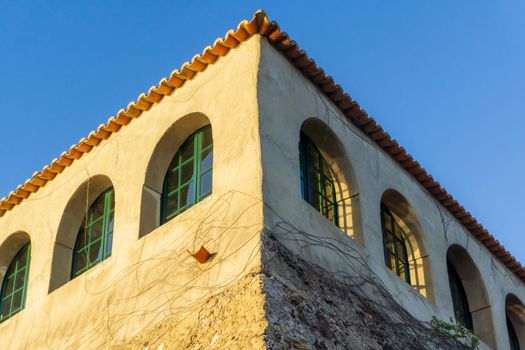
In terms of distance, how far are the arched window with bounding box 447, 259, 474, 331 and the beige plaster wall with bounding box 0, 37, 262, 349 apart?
463cm

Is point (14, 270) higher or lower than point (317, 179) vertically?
lower

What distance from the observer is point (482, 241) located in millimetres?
13789

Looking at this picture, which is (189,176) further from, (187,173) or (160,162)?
(160,162)

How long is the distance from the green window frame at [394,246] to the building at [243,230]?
3 centimetres

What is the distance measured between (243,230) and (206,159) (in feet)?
5.74

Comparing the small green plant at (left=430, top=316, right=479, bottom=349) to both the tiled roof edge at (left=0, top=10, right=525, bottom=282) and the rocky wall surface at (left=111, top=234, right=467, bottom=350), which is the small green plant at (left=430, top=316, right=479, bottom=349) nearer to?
the rocky wall surface at (left=111, top=234, right=467, bottom=350)

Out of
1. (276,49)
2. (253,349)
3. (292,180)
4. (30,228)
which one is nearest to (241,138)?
(292,180)

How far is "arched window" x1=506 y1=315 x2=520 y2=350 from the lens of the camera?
14164mm

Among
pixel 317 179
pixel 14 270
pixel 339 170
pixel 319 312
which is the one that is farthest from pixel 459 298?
pixel 14 270

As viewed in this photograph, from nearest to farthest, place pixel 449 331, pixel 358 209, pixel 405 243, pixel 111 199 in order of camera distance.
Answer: pixel 358 209 < pixel 449 331 < pixel 111 199 < pixel 405 243

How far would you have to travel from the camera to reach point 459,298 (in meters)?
13.2

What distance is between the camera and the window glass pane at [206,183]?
1033 centimetres

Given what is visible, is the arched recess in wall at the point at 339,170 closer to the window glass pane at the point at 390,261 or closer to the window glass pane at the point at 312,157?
the window glass pane at the point at 312,157

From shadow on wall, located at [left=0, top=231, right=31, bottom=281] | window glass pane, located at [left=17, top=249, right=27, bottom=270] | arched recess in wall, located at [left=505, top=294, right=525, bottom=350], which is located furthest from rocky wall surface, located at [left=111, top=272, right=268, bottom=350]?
arched recess in wall, located at [left=505, top=294, right=525, bottom=350]
